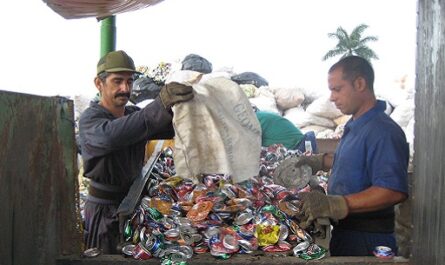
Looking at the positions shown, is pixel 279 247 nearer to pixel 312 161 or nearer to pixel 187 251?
pixel 187 251

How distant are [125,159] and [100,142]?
523mm

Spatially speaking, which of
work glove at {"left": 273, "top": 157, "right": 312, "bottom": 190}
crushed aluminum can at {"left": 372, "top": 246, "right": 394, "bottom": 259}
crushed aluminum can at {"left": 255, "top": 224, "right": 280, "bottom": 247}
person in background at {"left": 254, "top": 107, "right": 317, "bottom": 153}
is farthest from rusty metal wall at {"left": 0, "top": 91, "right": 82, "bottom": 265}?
person in background at {"left": 254, "top": 107, "right": 317, "bottom": 153}

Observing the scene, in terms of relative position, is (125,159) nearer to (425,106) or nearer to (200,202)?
(200,202)

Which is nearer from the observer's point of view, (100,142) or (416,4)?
(416,4)

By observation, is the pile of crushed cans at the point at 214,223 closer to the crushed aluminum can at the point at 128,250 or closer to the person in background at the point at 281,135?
the crushed aluminum can at the point at 128,250

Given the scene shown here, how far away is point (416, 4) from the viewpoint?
1725 mm

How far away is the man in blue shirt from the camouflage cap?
50.5 inches

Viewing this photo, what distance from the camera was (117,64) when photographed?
3014mm

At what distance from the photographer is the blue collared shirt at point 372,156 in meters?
2.53

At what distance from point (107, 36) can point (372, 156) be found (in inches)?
125

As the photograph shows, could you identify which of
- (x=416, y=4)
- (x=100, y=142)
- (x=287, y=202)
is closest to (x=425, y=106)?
(x=416, y=4)

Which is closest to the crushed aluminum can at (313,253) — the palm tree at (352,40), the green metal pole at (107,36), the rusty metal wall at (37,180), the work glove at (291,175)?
the rusty metal wall at (37,180)

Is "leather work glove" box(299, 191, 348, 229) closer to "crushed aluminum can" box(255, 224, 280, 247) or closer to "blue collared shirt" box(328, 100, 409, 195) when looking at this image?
"crushed aluminum can" box(255, 224, 280, 247)

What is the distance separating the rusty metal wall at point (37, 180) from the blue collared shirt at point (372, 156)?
1543 millimetres
